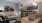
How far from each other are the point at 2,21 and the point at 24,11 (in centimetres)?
41

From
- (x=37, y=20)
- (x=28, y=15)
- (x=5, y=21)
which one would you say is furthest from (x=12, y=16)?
(x=37, y=20)

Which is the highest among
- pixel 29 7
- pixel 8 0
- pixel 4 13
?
pixel 8 0

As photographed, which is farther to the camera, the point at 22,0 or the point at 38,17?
the point at 22,0

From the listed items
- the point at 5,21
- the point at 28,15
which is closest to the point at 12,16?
the point at 5,21

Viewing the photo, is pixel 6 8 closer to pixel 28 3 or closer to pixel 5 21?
pixel 5 21

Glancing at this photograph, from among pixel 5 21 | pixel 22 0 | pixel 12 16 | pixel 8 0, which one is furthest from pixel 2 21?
pixel 22 0

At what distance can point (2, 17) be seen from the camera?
3.93 ft

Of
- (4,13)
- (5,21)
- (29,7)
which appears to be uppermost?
(29,7)

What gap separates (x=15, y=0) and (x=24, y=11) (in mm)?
266

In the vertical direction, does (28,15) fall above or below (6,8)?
below

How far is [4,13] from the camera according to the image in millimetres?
1221

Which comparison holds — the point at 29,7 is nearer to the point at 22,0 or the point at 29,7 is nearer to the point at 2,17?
the point at 22,0

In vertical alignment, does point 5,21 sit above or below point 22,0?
below

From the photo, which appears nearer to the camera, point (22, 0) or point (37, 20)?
point (37, 20)
